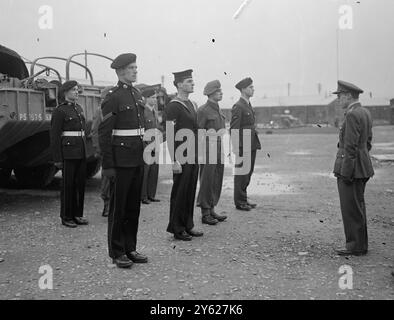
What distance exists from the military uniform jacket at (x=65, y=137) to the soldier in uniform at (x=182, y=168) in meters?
1.48

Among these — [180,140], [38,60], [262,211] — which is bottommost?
[262,211]

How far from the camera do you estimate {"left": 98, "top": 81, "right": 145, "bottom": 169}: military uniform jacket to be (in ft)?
14.0

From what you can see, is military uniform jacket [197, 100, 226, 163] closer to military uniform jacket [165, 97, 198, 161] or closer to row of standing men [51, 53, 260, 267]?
row of standing men [51, 53, 260, 267]

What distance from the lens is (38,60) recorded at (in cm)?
835

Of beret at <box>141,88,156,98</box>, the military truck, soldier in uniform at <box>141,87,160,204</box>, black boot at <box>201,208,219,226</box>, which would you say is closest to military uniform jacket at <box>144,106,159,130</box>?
soldier in uniform at <box>141,87,160,204</box>

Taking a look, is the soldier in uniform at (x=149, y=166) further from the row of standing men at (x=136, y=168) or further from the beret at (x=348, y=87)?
the beret at (x=348, y=87)

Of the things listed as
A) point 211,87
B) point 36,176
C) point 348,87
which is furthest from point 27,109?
point 348,87

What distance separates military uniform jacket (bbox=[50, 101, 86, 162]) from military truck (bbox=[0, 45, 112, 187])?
0.88m

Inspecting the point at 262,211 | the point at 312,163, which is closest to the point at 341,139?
the point at 262,211

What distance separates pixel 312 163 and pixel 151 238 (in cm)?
806

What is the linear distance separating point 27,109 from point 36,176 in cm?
240

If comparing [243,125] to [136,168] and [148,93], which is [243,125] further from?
[136,168]

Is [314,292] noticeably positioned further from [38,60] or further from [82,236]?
[38,60]

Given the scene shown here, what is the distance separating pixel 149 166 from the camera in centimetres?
763
